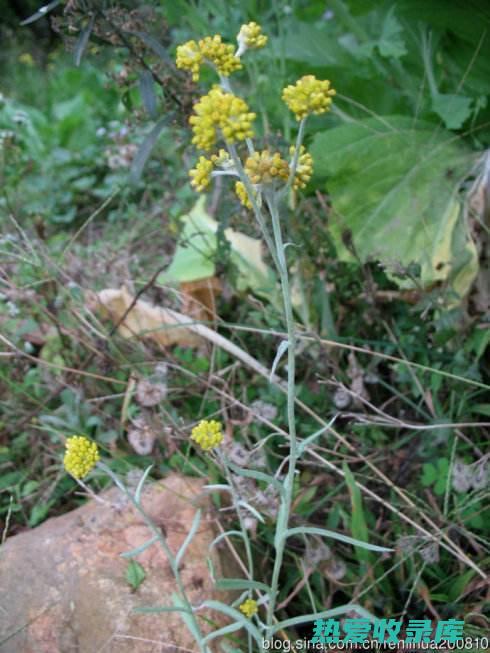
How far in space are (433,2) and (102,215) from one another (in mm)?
1411

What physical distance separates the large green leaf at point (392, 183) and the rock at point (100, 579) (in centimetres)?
66

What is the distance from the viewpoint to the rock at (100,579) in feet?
3.46

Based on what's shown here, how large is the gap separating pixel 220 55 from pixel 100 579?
81 cm

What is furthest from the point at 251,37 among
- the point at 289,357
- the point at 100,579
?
the point at 100,579

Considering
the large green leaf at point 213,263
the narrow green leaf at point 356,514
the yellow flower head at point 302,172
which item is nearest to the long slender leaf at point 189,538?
the narrow green leaf at point 356,514

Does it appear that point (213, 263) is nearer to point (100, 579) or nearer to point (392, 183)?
point (392, 183)

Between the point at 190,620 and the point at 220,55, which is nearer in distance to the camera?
the point at 220,55

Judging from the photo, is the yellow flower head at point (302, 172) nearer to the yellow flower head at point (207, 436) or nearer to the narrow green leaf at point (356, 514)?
the yellow flower head at point (207, 436)

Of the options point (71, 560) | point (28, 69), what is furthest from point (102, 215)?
point (28, 69)

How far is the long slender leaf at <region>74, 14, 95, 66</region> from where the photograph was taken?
1.22 metres

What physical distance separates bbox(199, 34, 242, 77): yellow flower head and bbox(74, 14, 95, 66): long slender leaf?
58cm

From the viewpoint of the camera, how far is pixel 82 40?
125 cm

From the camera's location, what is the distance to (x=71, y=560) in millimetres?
1149

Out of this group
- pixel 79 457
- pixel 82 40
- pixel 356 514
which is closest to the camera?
pixel 79 457
